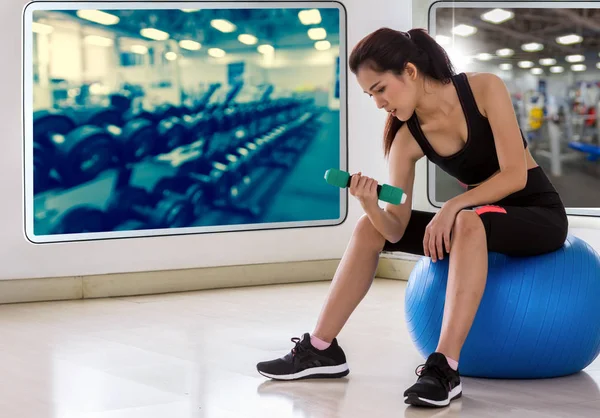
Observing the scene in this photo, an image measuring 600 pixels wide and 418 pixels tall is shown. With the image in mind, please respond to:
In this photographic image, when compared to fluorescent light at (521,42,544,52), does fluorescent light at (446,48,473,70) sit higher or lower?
lower

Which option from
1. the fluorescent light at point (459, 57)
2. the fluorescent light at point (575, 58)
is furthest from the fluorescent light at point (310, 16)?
the fluorescent light at point (575, 58)

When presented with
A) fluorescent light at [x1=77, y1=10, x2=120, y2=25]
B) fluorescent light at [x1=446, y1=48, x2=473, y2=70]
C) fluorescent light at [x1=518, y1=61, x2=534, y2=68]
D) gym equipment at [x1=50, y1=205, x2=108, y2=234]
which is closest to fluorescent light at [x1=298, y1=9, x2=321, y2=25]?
fluorescent light at [x1=446, y1=48, x2=473, y2=70]

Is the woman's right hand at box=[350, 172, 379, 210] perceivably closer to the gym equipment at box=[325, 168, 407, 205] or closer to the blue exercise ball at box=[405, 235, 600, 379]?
the gym equipment at box=[325, 168, 407, 205]

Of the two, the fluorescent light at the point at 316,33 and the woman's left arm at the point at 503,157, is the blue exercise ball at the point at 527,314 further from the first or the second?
the fluorescent light at the point at 316,33

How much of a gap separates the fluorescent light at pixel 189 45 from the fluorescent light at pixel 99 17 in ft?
1.08

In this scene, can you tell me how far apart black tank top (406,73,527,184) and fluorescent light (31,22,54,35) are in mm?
2133

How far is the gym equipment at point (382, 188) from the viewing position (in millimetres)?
2342

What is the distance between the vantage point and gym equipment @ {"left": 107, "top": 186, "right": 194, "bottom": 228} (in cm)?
413

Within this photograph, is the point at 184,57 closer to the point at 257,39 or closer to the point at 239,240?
the point at 257,39

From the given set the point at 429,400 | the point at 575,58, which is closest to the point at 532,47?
the point at 575,58

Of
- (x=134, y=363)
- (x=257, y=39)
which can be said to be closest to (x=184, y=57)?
(x=257, y=39)

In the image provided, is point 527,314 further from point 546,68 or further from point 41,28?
point 41,28

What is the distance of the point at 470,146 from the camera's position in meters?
2.45

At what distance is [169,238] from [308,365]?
1825mm
